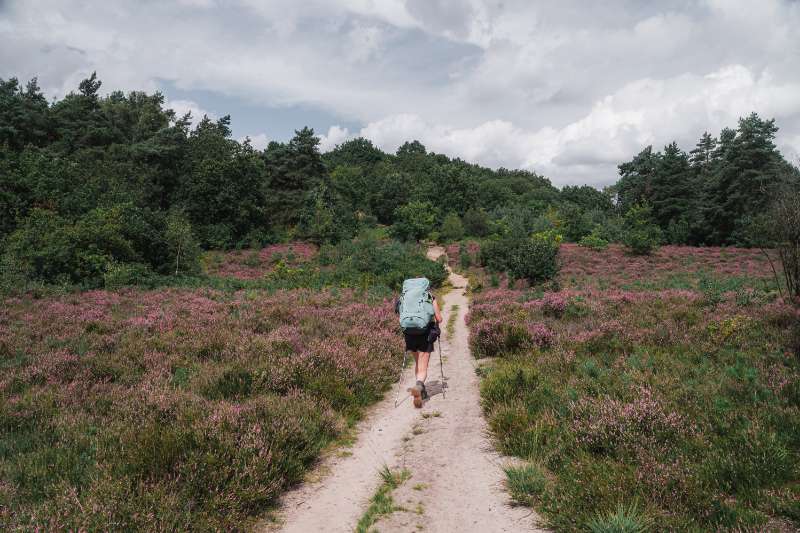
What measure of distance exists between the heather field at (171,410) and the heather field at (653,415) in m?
2.73

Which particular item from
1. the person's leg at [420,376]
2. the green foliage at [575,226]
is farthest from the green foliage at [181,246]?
the green foliage at [575,226]

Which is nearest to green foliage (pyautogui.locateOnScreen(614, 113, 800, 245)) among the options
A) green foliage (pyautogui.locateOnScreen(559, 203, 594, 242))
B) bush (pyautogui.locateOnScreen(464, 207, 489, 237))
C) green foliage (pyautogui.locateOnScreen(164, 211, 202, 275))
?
green foliage (pyautogui.locateOnScreen(559, 203, 594, 242))

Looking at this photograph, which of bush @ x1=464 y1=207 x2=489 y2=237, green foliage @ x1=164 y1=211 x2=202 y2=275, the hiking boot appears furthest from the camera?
bush @ x1=464 y1=207 x2=489 y2=237

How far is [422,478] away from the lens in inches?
191

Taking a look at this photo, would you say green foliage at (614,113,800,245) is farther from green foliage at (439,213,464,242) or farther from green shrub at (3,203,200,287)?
green shrub at (3,203,200,287)

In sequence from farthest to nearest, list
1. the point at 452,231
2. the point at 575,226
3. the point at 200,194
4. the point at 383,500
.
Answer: the point at 452,231 → the point at 575,226 → the point at 200,194 → the point at 383,500

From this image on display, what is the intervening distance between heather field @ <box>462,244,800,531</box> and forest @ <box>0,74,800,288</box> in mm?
12565

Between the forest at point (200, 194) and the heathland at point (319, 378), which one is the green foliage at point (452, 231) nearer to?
the forest at point (200, 194)

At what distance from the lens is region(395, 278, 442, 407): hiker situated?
7172 millimetres

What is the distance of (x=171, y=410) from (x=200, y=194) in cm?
4239

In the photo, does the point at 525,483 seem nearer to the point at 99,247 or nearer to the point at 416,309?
the point at 416,309

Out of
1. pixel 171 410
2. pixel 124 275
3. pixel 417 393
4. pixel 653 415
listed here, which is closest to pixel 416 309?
pixel 417 393

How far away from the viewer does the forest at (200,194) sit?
24.1 meters

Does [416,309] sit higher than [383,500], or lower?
higher
